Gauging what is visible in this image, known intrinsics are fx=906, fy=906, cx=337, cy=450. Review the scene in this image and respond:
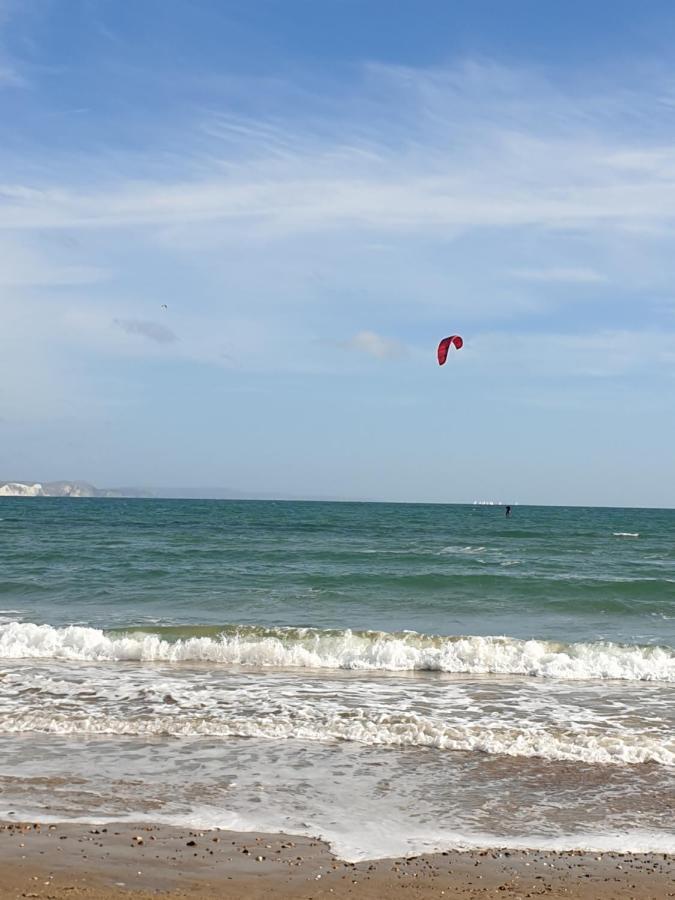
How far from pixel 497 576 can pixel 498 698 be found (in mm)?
15361

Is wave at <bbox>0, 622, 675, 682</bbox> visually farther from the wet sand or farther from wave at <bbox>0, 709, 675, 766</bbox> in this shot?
the wet sand

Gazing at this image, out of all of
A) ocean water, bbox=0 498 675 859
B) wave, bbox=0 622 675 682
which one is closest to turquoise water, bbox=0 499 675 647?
ocean water, bbox=0 498 675 859

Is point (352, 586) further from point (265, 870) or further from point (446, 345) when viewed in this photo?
point (265, 870)

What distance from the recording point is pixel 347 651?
16625 millimetres

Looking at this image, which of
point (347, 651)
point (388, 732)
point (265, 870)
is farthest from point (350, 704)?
point (265, 870)

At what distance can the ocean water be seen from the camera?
782 cm

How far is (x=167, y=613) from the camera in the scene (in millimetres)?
20906

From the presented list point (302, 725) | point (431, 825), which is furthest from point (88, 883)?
point (302, 725)

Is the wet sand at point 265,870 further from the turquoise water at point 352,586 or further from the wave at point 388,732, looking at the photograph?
the turquoise water at point 352,586

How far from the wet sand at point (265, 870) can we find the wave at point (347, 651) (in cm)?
868

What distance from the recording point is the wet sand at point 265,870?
6031 mm

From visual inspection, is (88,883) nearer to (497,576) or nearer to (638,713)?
(638,713)

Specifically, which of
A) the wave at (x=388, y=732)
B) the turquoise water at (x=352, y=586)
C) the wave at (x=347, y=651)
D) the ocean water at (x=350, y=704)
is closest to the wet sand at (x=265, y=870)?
the ocean water at (x=350, y=704)

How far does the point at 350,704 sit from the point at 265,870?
5.82m
